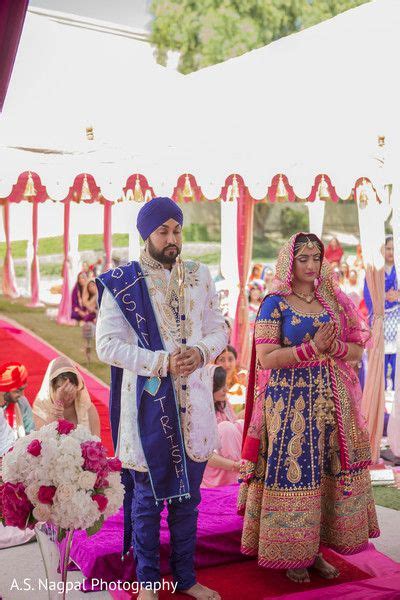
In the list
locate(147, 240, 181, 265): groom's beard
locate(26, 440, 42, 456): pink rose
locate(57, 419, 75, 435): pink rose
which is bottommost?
locate(26, 440, 42, 456): pink rose

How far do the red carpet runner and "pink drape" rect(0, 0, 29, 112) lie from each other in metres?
3.15

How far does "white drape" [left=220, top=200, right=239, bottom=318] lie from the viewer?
8.34 meters

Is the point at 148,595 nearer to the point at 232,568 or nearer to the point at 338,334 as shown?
the point at 232,568

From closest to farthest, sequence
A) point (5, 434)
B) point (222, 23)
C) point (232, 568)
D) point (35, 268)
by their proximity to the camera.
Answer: point (232, 568) → point (5, 434) → point (35, 268) → point (222, 23)

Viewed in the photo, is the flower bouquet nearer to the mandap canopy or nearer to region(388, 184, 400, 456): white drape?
the mandap canopy

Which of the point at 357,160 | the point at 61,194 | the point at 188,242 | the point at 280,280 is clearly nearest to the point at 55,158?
the point at 61,194

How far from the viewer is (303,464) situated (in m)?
3.59

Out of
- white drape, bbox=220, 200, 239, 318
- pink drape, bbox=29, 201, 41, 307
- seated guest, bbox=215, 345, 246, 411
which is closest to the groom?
seated guest, bbox=215, 345, 246, 411

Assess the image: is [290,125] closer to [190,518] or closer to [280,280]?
[280,280]

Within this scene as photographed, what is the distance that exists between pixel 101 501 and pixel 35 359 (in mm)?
6024

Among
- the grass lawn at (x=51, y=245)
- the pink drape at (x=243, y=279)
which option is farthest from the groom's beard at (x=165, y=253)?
the grass lawn at (x=51, y=245)

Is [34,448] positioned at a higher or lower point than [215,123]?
lower

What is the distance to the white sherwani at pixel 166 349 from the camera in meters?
3.29

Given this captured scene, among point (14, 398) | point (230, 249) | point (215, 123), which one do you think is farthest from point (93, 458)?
point (230, 249)
